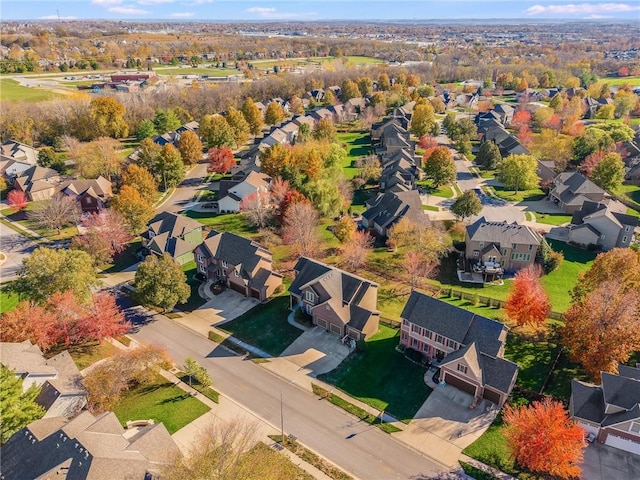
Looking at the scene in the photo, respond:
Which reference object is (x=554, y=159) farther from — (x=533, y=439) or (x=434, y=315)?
(x=533, y=439)

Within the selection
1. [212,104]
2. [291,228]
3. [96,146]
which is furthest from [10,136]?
[291,228]

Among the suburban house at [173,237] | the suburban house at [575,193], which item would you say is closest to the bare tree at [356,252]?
the suburban house at [173,237]

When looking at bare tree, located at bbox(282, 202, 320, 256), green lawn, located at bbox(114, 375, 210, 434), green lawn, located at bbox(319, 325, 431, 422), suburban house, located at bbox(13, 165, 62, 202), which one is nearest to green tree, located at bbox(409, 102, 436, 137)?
bare tree, located at bbox(282, 202, 320, 256)

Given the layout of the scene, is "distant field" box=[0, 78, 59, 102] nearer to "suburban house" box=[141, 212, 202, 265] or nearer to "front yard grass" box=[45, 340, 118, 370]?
"suburban house" box=[141, 212, 202, 265]

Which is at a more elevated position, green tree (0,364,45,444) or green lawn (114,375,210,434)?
green tree (0,364,45,444)

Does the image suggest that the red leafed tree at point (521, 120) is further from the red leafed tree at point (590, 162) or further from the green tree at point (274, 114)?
the green tree at point (274, 114)

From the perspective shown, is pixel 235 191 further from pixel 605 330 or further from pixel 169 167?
pixel 605 330
